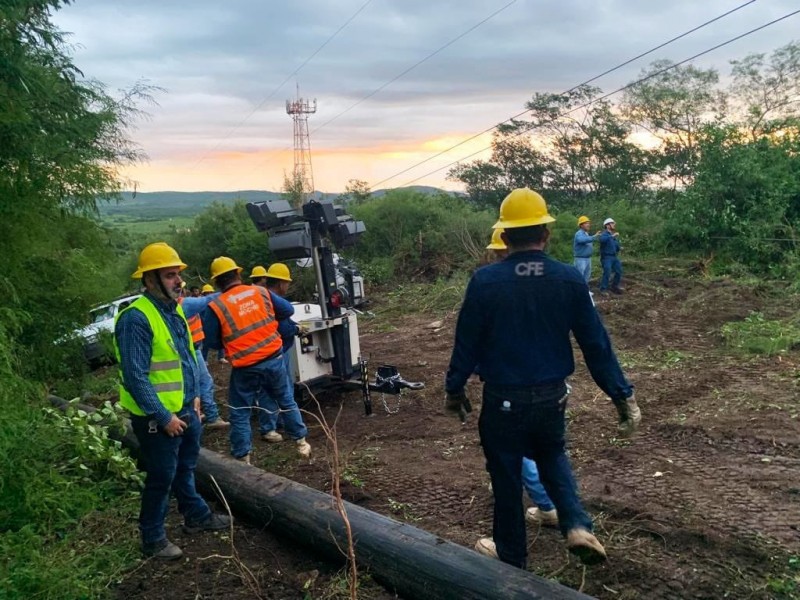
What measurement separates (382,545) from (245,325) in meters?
2.72

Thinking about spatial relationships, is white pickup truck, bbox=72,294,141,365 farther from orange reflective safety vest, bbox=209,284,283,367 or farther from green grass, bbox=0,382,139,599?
green grass, bbox=0,382,139,599

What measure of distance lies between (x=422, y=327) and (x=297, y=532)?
999 cm

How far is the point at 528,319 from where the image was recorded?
129 inches

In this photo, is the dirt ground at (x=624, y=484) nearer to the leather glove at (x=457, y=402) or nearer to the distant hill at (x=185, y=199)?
the leather glove at (x=457, y=402)

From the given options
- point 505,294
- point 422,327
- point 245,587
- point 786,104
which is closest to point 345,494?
point 245,587

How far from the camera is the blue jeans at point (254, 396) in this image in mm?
5978

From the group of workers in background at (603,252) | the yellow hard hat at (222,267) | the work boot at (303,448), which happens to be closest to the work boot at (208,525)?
the work boot at (303,448)

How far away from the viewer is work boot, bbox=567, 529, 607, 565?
11.3 ft

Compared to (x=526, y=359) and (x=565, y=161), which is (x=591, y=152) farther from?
(x=526, y=359)

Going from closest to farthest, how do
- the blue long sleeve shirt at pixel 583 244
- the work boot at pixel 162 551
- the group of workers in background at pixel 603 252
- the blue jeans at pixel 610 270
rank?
1. the work boot at pixel 162 551
2. the blue long sleeve shirt at pixel 583 244
3. the group of workers in background at pixel 603 252
4. the blue jeans at pixel 610 270

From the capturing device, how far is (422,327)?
1420 centimetres

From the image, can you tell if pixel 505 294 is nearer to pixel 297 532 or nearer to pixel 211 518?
pixel 297 532

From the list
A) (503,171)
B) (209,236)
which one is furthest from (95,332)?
(503,171)

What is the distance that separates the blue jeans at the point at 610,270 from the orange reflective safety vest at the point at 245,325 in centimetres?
998
